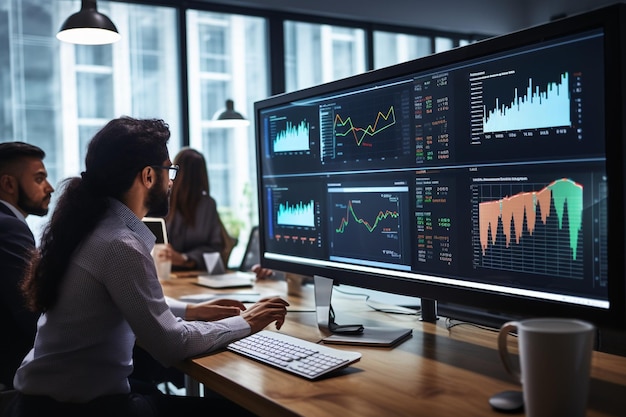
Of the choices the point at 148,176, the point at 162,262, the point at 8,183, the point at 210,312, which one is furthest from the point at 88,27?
the point at 210,312

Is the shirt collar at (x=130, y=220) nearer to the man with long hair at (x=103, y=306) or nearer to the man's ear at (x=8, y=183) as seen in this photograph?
the man with long hair at (x=103, y=306)

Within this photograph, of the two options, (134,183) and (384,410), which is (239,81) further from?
(384,410)

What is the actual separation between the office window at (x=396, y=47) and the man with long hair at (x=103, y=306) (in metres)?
4.51

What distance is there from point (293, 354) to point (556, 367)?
2.13ft

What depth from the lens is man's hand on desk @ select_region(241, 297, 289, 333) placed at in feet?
5.81

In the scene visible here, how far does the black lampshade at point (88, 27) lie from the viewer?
2930 mm

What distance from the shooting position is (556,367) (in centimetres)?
101

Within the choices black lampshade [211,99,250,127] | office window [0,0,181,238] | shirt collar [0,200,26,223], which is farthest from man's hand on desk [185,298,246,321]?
office window [0,0,181,238]

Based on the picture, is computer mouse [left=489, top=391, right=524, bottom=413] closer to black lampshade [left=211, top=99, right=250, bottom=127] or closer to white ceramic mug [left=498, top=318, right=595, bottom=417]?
white ceramic mug [left=498, top=318, right=595, bottom=417]

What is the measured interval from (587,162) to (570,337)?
0.35 metres

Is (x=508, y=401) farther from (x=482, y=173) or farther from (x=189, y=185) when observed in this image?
(x=189, y=185)

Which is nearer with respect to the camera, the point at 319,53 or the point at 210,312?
the point at 210,312

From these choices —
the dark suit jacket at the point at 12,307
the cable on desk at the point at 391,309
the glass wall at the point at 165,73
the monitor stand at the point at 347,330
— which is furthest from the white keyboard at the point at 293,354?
the glass wall at the point at 165,73

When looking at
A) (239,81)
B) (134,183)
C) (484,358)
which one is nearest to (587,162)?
(484,358)
